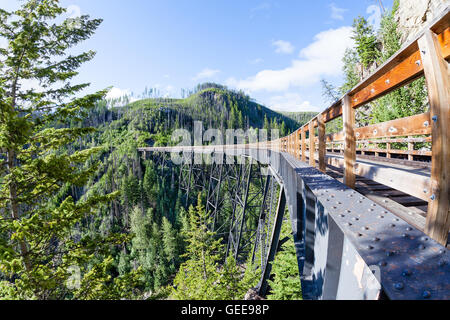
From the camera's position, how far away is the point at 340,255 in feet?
4.18

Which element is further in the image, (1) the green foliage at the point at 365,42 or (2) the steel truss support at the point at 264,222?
(1) the green foliage at the point at 365,42

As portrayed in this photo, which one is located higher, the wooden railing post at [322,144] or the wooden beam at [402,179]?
the wooden railing post at [322,144]

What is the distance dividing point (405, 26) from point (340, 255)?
66.8 feet

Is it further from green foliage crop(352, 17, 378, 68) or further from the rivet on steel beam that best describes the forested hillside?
green foliage crop(352, 17, 378, 68)

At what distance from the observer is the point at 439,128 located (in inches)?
38.5

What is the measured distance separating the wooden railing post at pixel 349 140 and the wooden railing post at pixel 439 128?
949 mm

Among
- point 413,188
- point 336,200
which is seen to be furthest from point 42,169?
point 413,188

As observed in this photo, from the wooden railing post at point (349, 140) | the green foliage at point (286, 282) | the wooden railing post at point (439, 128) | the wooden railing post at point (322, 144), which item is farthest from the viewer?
the green foliage at point (286, 282)

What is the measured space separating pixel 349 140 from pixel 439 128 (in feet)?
3.39

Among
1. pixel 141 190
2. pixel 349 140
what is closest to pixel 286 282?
pixel 349 140

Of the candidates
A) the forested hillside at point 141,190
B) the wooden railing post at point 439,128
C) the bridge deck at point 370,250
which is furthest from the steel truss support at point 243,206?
the wooden railing post at point 439,128

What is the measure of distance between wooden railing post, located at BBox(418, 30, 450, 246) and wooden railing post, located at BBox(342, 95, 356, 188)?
3.11ft

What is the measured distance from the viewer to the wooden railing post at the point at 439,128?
97cm

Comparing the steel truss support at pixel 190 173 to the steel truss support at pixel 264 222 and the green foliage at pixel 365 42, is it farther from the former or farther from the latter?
the green foliage at pixel 365 42
